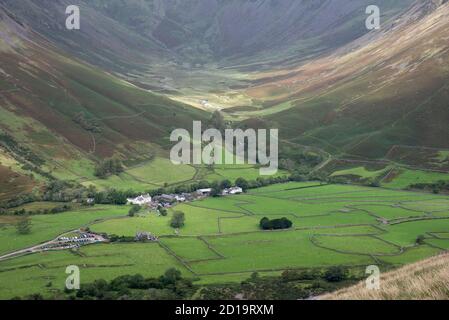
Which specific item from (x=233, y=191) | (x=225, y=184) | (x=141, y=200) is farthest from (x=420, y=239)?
(x=141, y=200)

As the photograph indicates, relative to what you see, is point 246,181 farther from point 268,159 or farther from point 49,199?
point 49,199

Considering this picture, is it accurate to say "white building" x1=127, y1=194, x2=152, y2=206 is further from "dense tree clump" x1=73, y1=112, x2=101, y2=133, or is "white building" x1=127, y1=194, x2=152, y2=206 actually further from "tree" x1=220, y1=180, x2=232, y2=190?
"dense tree clump" x1=73, y1=112, x2=101, y2=133

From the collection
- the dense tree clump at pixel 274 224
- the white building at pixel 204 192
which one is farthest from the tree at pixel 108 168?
the dense tree clump at pixel 274 224

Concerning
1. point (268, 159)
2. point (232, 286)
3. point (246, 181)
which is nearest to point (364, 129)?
point (268, 159)

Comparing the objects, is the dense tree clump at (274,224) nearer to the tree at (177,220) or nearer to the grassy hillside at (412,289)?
the tree at (177,220)

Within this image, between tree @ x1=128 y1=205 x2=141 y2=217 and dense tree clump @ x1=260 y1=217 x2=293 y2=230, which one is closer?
dense tree clump @ x1=260 y1=217 x2=293 y2=230

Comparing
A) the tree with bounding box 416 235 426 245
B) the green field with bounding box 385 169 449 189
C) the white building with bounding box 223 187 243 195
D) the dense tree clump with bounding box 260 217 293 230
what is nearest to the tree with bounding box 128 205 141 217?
the dense tree clump with bounding box 260 217 293 230

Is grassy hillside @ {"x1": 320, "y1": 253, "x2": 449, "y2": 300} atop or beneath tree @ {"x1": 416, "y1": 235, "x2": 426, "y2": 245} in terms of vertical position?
atop
